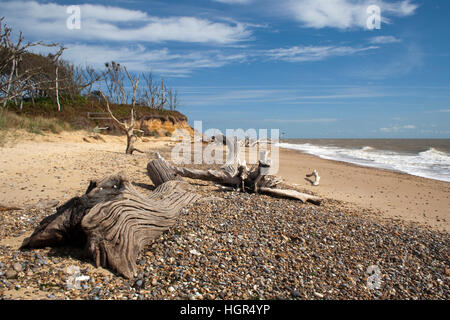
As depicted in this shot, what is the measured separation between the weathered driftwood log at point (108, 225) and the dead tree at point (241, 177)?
3388 mm

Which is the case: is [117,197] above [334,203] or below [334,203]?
above

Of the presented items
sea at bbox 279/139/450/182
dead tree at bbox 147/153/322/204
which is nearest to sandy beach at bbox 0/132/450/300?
dead tree at bbox 147/153/322/204

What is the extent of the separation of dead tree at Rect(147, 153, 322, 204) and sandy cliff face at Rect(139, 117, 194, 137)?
23.5m

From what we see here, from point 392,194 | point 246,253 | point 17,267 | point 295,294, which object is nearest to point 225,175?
point 246,253

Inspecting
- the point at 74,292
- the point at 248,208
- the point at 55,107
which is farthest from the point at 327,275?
the point at 55,107

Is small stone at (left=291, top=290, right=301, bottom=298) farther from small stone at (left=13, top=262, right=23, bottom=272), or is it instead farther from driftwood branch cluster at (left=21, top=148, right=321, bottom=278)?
small stone at (left=13, top=262, right=23, bottom=272)

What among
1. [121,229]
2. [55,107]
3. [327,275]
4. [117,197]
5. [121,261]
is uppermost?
[55,107]

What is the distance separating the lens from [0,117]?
14.8 meters

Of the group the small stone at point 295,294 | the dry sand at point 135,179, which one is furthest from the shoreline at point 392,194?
the small stone at point 295,294

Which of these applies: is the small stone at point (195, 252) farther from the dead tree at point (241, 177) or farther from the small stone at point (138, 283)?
the dead tree at point (241, 177)

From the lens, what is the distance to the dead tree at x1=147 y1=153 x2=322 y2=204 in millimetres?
7469

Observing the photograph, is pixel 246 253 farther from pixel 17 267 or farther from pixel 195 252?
pixel 17 267
